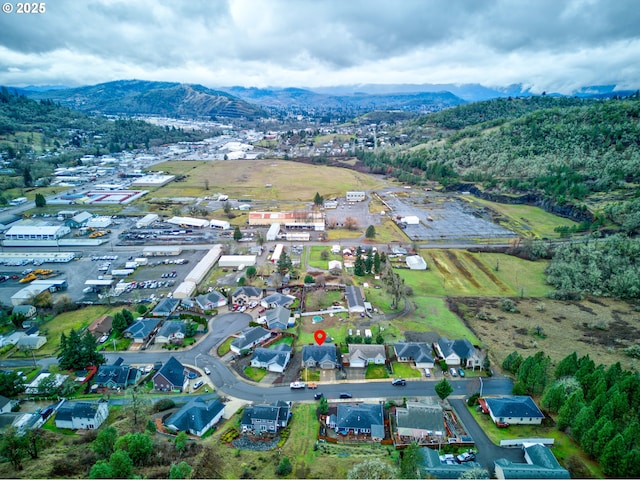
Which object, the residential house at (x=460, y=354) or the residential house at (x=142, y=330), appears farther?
the residential house at (x=142, y=330)

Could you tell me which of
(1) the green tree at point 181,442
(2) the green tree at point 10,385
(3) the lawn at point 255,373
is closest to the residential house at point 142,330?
(2) the green tree at point 10,385

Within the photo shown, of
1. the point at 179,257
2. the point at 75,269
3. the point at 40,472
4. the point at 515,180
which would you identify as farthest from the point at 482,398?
the point at 515,180

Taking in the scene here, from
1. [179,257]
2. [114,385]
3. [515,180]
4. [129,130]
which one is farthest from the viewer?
[129,130]

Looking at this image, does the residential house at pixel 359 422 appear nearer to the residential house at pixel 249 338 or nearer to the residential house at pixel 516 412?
the residential house at pixel 516 412

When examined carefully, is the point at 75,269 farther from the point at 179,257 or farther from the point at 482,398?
the point at 482,398

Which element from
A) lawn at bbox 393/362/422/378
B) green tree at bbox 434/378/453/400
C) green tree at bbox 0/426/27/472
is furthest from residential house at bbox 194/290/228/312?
green tree at bbox 434/378/453/400

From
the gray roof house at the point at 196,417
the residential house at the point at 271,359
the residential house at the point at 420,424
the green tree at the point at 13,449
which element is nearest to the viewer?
the green tree at the point at 13,449

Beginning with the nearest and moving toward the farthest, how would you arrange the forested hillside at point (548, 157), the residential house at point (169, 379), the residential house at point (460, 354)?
1. the residential house at point (169, 379)
2. the residential house at point (460, 354)
3. the forested hillside at point (548, 157)
